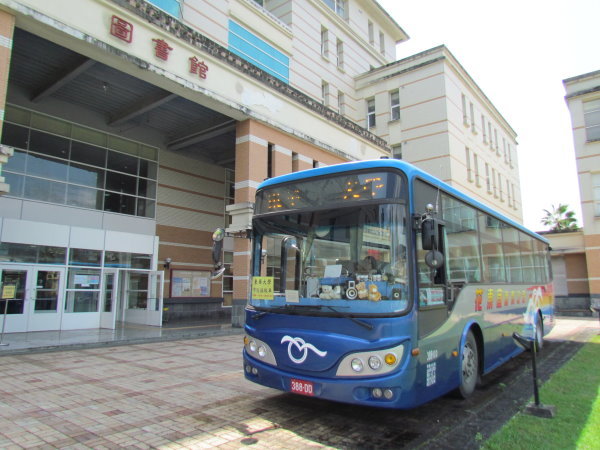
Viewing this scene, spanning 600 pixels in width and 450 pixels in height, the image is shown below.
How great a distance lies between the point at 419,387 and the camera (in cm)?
434

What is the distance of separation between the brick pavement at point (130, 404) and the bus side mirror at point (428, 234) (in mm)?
2358

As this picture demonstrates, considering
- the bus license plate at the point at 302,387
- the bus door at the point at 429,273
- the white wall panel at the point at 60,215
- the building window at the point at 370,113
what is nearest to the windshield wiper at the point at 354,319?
the bus door at the point at 429,273

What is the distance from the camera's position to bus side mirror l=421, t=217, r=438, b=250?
4410 mm

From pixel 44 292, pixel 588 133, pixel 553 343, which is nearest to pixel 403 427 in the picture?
pixel 553 343

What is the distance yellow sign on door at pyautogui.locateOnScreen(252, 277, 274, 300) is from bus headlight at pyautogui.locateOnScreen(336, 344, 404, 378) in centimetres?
139

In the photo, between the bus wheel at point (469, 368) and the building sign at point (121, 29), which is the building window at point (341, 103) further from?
the bus wheel at point (469, 368)

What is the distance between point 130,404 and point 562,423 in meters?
5.35

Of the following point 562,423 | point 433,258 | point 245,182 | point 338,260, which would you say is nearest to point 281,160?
point 245,182

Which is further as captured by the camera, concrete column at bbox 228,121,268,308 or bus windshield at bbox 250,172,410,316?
concrete column at bbox 228,121,268,308

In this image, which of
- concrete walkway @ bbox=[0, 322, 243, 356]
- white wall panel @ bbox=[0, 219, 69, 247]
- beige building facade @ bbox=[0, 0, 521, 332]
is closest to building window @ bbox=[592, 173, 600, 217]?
beige building facade @ bbox=[0, 0, 521, 332]

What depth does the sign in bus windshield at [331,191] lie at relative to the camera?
4645mm

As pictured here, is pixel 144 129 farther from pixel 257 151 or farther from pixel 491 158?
pixel 491 158

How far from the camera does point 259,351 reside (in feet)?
16.7

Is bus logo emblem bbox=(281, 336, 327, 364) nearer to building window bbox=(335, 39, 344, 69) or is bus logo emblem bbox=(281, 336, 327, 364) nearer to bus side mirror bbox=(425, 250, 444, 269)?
bus side mirror bbox=(425, 250, 444, 269)
